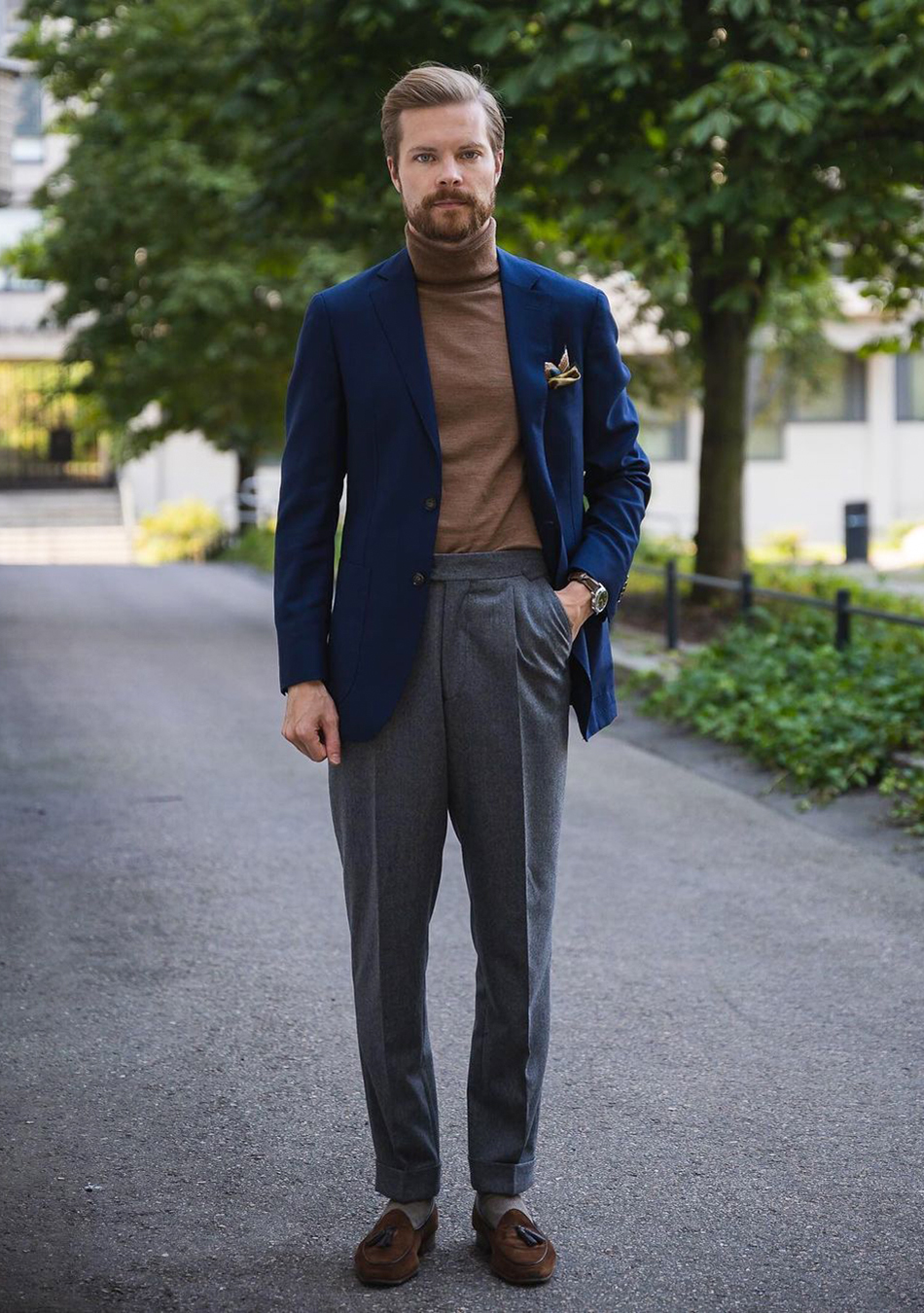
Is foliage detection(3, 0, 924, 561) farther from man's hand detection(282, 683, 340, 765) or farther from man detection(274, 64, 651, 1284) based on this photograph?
man's hand detection(282, 683, 340, 765)

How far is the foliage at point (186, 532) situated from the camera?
113 feet

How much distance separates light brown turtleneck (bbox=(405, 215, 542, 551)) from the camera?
3.22 metres

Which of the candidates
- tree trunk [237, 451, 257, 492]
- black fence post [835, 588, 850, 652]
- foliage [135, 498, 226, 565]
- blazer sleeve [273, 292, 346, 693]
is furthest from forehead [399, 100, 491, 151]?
foliage [135, 498, 226, 565]

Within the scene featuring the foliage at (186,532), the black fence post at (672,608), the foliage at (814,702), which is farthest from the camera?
the foliage at (186,532)

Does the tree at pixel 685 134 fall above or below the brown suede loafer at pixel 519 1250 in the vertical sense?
above

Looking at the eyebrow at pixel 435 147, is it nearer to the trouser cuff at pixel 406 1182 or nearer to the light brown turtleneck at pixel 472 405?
the light brown turtleneck at pixel 472 405

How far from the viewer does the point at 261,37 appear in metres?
13.2

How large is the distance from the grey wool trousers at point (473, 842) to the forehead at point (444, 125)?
0.74 meters

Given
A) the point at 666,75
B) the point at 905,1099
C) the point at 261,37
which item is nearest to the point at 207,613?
the point at 261,37

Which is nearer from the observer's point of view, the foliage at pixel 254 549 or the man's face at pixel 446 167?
the man's face at pixel 446 167

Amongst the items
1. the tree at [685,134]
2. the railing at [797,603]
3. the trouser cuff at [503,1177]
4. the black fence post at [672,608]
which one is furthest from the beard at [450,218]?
the black fence post at [672,608]

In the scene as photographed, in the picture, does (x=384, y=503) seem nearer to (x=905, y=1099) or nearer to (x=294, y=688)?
(x=294, y=688)

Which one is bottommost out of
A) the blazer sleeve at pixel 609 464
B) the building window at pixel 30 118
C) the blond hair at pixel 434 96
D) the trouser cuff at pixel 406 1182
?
the trouser cuff at pixel 406 1182

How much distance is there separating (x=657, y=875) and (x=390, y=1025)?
358 centimetres
